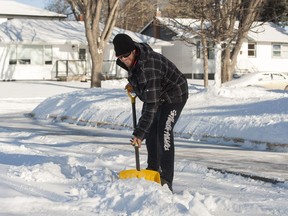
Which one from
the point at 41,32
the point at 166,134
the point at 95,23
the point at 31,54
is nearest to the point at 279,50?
the point at 41,32

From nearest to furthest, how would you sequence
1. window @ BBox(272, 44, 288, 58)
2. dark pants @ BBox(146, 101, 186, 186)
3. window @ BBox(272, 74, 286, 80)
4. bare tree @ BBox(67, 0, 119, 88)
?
dark pants @ BBox(146, 101, 186, 186)
bare tree @ BBox(67, 0, 119, 88)
window @ BBox(272, 74, 286, 80)
window @ BBox(272, 44, 288, 58)

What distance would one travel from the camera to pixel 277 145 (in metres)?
11.4

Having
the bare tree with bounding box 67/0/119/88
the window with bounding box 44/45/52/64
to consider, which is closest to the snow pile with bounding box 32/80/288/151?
the bare tree with bounding box 67/0/119/88

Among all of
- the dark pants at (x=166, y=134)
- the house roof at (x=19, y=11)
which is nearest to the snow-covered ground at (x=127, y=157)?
the dark pants at (x=166, y=134)

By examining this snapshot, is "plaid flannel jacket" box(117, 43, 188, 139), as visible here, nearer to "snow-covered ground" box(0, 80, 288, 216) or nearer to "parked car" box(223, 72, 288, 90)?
"snow-covered ground" box(0, 80, 288, 216)

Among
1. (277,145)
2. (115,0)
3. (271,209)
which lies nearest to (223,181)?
(271,209)

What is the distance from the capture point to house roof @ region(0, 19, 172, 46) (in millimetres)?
41312

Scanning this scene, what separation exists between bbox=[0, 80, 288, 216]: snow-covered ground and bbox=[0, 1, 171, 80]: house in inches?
848

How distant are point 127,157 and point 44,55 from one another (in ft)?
110

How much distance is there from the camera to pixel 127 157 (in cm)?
962

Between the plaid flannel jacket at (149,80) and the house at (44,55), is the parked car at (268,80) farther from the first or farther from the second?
the plaid flannel jacket at (149,80)

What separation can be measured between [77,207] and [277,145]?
251 inches

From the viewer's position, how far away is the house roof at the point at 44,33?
136ft

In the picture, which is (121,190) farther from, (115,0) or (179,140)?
(115,0)
